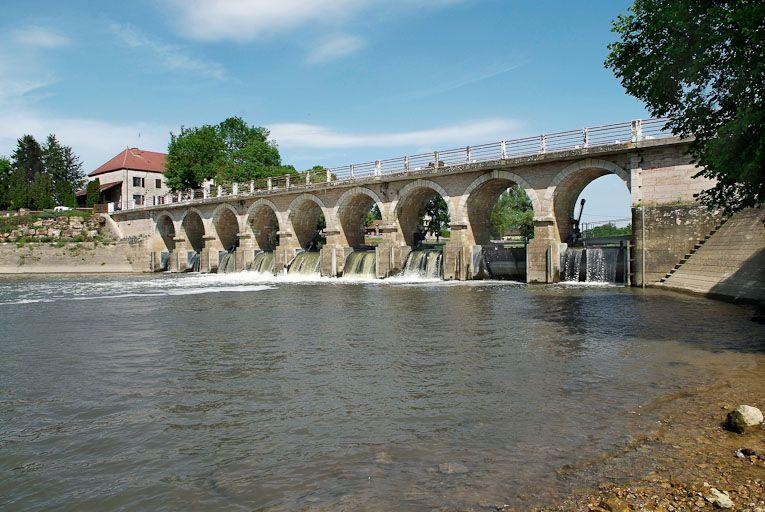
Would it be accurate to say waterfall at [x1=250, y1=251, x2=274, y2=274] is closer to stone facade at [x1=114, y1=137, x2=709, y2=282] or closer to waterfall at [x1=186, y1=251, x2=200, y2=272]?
stone facade at [x1=114, y1=137, x2=709, y2=282]

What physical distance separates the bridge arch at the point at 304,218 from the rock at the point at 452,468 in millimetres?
35811

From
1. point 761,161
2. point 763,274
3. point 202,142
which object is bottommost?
point 763,274

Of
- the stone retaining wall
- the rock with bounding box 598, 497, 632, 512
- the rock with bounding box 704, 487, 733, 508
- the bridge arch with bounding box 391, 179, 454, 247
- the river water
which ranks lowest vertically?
the river water

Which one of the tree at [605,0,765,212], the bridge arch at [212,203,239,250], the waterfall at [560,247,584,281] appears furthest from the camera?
the bridge arch at [212,203,239,250]

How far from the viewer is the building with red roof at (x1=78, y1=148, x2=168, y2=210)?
74.8 metres

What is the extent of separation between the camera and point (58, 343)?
42.8 ft

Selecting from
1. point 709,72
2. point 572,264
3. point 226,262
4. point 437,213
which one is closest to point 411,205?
point 572,264

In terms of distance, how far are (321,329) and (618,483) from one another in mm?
10344

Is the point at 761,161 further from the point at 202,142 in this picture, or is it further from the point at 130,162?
the point at 130,162

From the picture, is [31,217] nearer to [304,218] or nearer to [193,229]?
[193,229]

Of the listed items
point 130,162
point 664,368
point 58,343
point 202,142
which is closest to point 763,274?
point 664,368

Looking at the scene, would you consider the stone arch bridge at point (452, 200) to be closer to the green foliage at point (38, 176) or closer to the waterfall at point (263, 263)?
the waterfall at point (263, 263)

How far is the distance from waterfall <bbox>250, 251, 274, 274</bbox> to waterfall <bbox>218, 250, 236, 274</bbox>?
235 cm

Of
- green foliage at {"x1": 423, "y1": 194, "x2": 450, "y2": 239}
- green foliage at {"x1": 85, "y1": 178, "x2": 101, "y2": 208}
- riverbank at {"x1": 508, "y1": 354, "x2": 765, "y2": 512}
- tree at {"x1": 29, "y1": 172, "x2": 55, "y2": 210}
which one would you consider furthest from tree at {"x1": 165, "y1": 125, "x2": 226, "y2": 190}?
riverbank at {"x1": 508, "y1": 354, "x2": 765, "y2": 512}
